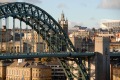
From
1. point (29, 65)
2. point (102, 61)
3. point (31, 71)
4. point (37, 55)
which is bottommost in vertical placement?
point (31, 71)

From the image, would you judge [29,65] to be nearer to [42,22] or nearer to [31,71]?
[31,71]

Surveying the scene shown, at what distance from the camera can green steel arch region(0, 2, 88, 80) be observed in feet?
221

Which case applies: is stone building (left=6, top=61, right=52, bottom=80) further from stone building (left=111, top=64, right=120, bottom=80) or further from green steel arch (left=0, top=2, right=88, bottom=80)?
green steel arch (left=0, top=2, right=88, bottom=80)

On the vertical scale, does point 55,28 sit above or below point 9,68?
above

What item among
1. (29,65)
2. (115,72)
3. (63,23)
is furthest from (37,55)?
(63,23)

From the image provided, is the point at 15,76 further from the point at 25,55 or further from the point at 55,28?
the point at 25,55

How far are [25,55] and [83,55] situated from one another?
13149 mm

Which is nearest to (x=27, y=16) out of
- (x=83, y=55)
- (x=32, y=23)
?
(x=32, y=23)

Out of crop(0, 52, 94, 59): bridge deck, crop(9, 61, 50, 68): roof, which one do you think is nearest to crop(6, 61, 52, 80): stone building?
crop(9, 61, 50, 68): roof

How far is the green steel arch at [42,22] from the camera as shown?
6725 centimetres

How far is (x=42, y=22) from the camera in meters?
74.2

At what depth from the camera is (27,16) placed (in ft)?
233

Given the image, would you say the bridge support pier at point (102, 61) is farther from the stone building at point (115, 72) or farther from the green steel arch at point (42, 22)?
the stone building at point (115, 72)

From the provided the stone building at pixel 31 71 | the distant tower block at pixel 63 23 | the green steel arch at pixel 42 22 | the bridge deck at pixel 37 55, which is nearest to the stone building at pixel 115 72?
the green steel arch at pixel 42 22
